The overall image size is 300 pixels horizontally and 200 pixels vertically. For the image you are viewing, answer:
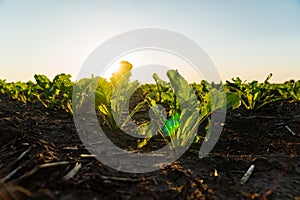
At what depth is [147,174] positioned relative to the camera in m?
2.01

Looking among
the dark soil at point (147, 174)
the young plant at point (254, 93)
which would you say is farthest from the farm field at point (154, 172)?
the young plant at point (254, 93)

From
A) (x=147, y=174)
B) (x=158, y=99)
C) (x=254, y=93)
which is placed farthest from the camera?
(x=158, y=99)

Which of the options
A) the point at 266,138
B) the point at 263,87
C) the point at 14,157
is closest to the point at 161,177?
the point at 14,157

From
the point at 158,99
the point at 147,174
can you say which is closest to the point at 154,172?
the point at 147,174

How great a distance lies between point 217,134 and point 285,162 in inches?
38.1

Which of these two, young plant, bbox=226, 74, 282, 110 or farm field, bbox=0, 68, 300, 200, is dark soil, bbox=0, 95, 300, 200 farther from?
young plant, bbox=226, 74, 282, 110

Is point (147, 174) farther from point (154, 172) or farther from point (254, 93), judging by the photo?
point (254, 93)

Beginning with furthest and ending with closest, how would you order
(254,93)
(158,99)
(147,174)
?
1. (158,99)
2. (254,93)
3. (147,174)

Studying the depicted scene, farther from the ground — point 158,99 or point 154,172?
point 158,99

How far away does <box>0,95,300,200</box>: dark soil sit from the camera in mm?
1631

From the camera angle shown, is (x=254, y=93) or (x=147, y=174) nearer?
(x=147, y=174)

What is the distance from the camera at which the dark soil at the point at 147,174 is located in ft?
5.35

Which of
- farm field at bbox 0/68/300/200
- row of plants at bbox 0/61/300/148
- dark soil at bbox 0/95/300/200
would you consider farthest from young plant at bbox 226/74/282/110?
dark soil at bbox 0/95/300/200

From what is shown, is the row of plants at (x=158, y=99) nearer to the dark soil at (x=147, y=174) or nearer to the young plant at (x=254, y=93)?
the young plant at (x=254, y=93)
